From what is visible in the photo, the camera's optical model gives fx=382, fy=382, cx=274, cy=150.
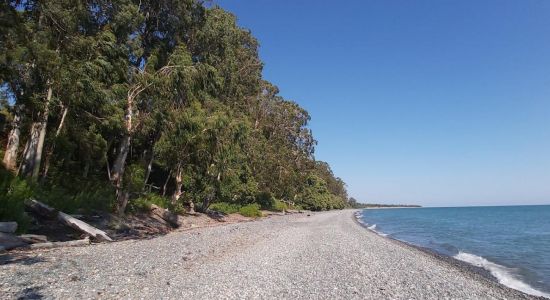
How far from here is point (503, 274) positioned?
1530cm

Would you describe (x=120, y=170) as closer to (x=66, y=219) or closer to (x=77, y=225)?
(x=66, y=219)

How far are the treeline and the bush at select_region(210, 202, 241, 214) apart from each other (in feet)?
8.05

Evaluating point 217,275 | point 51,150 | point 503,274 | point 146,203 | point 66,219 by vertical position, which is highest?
point 51,150

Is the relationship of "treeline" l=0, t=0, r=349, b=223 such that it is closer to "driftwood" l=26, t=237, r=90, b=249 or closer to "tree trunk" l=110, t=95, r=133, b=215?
"tree trunk" l=110, t=95, r=133, b=215

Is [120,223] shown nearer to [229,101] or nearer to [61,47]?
[61,47]

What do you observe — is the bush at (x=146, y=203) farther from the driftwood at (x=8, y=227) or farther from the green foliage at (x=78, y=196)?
the driftwood at (x=8, y=227)

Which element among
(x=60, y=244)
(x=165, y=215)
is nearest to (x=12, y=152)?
(x=165, y=215)

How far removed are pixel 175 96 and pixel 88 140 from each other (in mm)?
5240

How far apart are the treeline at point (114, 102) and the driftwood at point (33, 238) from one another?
3.91 feet

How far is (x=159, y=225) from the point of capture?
2044cm

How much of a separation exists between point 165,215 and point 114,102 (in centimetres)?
767

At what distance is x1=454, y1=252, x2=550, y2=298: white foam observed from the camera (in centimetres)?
1230

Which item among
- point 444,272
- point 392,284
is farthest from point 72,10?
point 444,272

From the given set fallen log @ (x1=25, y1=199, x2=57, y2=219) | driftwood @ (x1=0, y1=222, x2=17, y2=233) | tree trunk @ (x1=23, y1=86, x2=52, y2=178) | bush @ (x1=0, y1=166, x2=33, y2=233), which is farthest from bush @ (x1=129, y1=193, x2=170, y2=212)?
driftwood @ (x1=0, y1=222, x2=17, y2=233)
